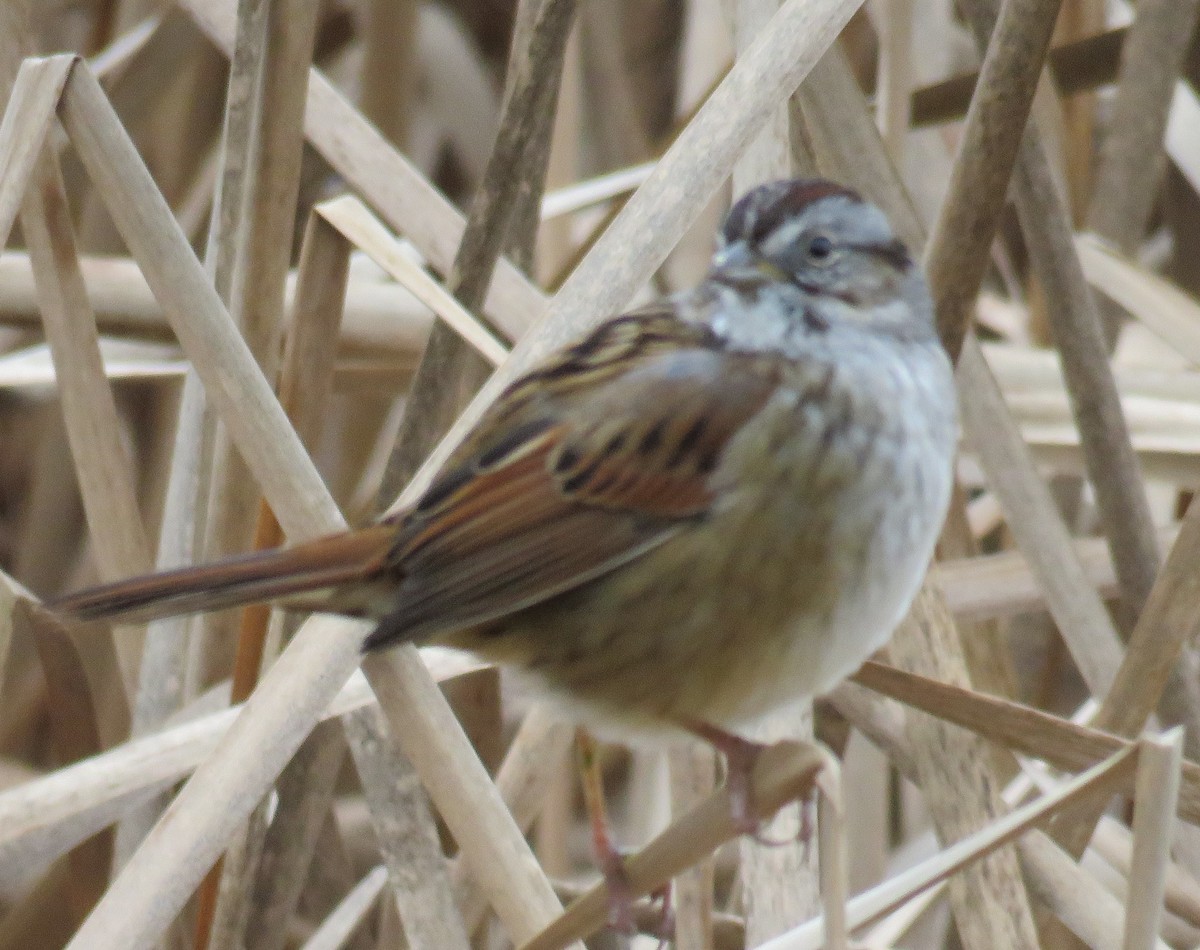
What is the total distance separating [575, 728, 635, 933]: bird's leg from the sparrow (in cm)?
10

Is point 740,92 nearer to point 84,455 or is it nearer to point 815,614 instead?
point 815,614

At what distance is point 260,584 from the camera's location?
135 cm

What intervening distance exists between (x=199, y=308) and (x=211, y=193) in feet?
4.61

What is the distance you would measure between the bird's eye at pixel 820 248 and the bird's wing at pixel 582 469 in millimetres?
104

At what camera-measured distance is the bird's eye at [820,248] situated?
1.45 m

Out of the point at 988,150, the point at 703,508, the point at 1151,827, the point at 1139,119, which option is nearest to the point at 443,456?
the point at 703,508

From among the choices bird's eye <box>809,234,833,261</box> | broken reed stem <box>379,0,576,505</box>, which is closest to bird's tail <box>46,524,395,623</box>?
broken reed stem <box>379,0,576,505</box>

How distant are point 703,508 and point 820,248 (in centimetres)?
25

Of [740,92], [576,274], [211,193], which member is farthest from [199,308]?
[211,193]

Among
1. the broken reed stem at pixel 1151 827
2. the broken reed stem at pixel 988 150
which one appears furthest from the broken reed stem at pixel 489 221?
the broken reed stem at pixel 1151 827

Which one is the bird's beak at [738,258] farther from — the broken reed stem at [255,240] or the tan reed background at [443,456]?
the broken reed stem at [255,240]

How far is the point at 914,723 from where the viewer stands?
1.60 metres

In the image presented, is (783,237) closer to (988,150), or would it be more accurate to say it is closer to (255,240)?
(988,150)

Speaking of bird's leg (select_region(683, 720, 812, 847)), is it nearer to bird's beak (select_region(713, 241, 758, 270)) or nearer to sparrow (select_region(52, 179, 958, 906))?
sparrow (select_region(52, 179, 958, 906))
